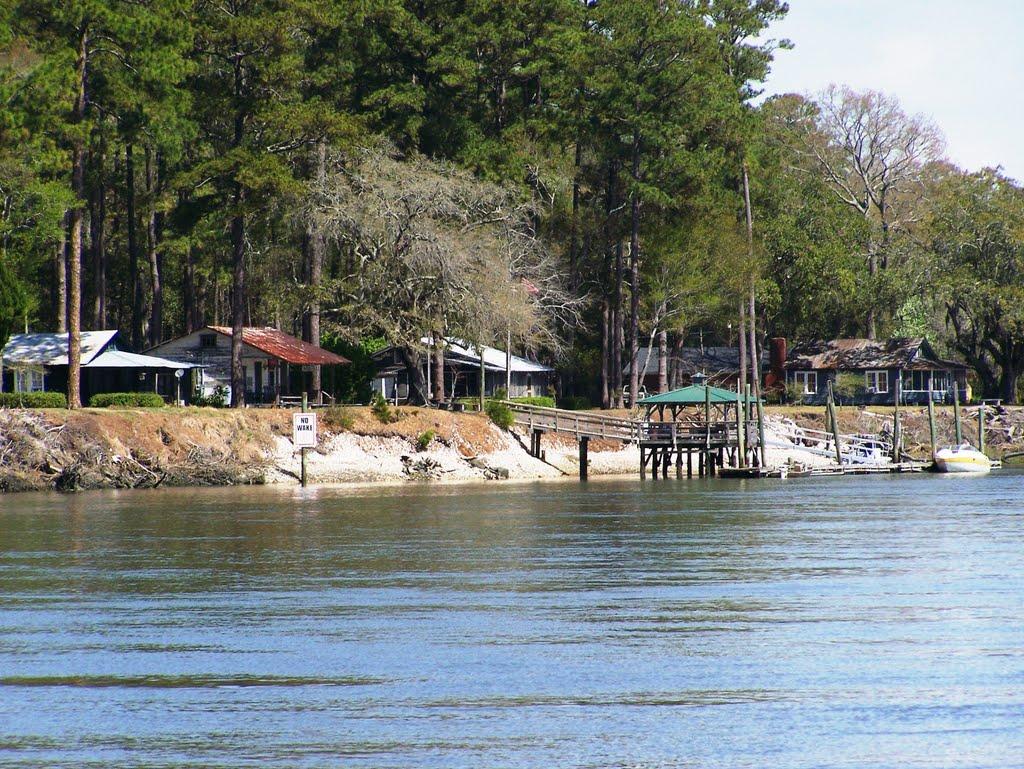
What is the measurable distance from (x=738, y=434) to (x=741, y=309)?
20.2 m

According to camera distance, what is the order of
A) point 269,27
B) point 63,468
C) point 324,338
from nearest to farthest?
1. point 63,468
2. point 269,27
3. point 324,338

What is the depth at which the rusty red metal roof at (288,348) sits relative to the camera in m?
71.8

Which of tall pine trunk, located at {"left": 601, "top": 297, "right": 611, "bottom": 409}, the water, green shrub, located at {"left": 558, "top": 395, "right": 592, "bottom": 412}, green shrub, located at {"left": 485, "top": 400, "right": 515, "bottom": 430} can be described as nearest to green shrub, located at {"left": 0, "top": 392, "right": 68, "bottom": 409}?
the water

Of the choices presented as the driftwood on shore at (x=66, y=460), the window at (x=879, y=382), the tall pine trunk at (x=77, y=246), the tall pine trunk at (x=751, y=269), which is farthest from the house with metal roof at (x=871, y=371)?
the tall pine trunk at (x=77, y=246)

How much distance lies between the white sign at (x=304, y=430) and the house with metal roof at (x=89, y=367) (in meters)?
11.2

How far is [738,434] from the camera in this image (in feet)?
219

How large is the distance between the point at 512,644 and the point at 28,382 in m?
48.5

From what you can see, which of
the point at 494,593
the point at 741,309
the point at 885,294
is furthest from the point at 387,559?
the point at 885,294

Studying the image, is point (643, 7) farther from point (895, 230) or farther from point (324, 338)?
point (895, 230)

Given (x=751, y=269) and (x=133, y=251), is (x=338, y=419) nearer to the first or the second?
(x=133, y=251)

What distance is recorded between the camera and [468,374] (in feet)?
283

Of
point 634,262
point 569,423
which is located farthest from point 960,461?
point 634,262

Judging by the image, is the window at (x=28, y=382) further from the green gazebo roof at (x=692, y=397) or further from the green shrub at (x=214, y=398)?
the green gazebo roof at (x=692, y=397)

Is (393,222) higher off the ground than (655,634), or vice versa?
(393,222)
